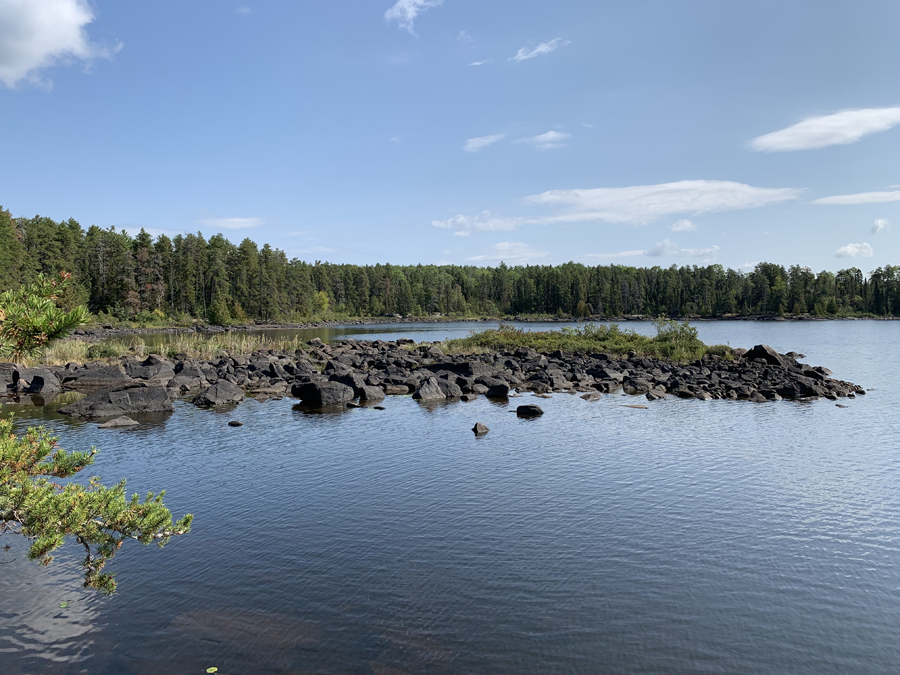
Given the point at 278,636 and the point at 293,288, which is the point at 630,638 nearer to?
the point at 278,636

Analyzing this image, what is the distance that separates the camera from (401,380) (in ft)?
137

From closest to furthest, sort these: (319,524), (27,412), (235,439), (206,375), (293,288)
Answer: (319,524) < (235,439) < (27,412) < (206,375) < (293,288)

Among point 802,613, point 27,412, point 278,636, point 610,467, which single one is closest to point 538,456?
point 610,467

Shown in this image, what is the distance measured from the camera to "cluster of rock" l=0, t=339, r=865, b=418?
34.7m

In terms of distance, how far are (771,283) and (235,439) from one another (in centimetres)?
19996

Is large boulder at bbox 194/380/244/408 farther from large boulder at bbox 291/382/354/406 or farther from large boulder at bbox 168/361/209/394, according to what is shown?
large boulder at bbox 168/361/209/394

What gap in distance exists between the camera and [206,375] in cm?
4428

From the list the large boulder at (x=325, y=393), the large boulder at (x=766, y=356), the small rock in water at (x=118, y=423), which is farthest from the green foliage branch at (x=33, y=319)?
the large boulder at (x=766, y=356)

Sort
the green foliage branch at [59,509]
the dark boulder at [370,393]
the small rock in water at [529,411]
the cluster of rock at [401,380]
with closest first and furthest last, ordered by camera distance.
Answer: the green foliage branch at [59,509] < the small rock in water at [529,411] < the cluster of rock at [401,380] < the dark boulder at [370,393]

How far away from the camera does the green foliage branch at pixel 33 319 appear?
820cm

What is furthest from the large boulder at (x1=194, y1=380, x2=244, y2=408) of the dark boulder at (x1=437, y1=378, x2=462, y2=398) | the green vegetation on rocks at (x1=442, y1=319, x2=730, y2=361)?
the green vegetation on rocks at (x1=442, y1=319, x2=730, y2=361)

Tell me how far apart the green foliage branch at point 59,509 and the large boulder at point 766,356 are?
5142 cm

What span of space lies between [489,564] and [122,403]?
25.9 meters

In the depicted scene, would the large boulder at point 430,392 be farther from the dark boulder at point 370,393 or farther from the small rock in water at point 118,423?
the small rock in water at point 118,423
